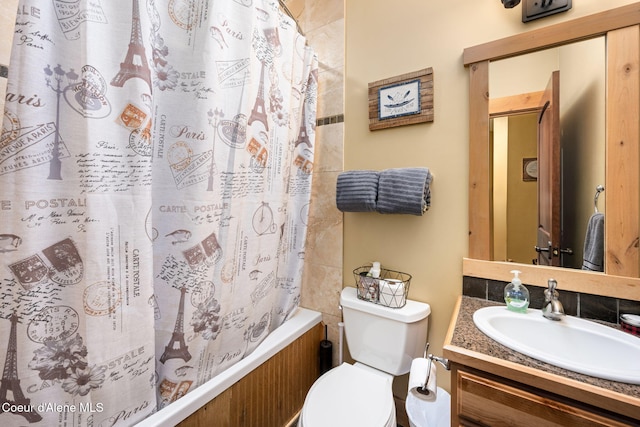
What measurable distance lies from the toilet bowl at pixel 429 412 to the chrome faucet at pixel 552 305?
1.92ft

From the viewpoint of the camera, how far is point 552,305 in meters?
0.99

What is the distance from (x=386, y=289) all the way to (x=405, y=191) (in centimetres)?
47

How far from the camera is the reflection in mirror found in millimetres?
1060

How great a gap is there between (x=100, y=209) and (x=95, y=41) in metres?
0.48

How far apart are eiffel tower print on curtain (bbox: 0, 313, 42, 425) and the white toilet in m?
0.82

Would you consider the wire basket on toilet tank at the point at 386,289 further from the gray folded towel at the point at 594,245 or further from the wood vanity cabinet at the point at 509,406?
the gray folded towel at the point at 594,245

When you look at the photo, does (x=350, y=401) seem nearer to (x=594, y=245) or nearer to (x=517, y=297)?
(x=517, y=297)

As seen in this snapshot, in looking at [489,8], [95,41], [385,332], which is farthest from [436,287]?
[95,41]

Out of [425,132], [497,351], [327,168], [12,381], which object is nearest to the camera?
[12,381]

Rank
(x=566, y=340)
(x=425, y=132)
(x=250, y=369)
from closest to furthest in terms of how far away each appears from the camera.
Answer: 1. (x=566, y=340)
2. (x=250, y=369)
3. (x=425, y=132)

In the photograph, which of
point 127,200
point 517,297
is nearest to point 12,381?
point 127,200

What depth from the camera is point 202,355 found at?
3.57ft

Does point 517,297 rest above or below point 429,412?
above

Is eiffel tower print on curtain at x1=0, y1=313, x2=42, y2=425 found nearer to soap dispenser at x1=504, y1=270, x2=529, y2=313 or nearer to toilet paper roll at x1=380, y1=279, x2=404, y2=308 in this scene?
toilet paper roll at x1=380, y1=279, x2=404, y2=308
